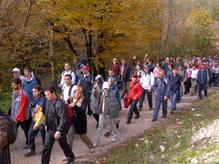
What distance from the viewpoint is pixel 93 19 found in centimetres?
1902

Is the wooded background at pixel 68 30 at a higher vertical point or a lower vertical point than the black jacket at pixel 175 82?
higher

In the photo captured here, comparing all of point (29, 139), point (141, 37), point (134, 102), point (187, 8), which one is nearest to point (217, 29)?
point (187, 8)

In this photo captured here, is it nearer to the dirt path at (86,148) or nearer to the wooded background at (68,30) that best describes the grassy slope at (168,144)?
the dirt path at (86,148)

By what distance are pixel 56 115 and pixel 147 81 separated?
26.1 feet

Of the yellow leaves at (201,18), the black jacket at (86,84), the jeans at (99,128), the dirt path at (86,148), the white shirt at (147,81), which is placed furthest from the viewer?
the yellow leaves at (201,18)

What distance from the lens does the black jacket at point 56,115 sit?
8531 mm

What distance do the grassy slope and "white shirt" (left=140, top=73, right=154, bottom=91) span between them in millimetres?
1490

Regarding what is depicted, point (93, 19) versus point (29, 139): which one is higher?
point (93, 19)

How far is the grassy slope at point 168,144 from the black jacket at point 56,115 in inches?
77.7

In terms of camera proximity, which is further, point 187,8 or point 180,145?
point 187,8

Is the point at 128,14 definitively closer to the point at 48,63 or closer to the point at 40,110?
the point at 48,63

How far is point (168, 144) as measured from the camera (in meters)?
12.0

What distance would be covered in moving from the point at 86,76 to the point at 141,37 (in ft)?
27.0

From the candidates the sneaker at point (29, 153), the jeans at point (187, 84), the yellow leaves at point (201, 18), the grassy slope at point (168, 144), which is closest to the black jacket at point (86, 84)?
the grassy slope at point (168, 144)
